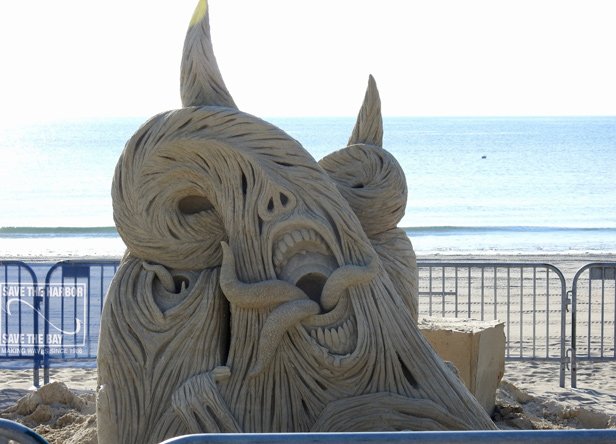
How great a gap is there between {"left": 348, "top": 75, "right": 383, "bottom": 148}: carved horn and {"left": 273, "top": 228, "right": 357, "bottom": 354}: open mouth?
1.00 m

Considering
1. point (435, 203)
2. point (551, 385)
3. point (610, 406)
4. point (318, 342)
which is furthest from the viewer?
point (435, 203)

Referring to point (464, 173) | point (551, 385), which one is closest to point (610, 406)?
point (551, 385)

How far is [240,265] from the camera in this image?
4.55 meters

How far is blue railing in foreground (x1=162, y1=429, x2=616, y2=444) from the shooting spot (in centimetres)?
262

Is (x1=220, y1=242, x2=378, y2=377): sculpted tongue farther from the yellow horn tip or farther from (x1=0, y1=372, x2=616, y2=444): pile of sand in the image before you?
(x1=0, y1=372, x2=616, y2=444): pile of sand

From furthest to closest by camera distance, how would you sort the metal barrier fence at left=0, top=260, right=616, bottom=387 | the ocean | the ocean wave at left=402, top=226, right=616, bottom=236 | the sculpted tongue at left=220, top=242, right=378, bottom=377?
the ocean wave at left=402, top=226, right=616, bottom=236 → the ocean → the metal barrier fence at left=0, top=260, right=616, bottom=387 → the sculpted tongue at left=220, top=242, right=378, bottom=377

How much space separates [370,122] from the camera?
5363 millimetres

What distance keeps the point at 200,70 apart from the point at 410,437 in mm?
2571

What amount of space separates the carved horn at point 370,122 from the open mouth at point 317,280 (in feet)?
3.29

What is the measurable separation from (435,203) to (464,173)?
1554cm

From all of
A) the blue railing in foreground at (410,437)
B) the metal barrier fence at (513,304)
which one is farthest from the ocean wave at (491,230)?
the blue railing in foreground at (410,437)

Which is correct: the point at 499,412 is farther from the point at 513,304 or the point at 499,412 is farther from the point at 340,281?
the point at 513,304

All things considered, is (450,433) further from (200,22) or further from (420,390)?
(200,22)

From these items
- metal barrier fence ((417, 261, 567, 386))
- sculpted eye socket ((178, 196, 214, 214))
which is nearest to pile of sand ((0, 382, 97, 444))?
sculpted eye socket ((178, 196, 214, 214))
